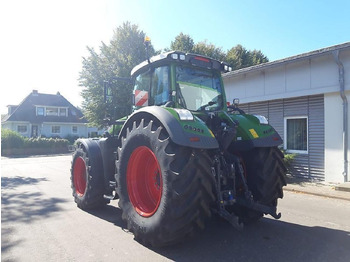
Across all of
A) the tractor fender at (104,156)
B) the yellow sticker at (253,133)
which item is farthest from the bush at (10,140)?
the yellow sticker at (253,133)

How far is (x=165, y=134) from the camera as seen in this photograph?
3.62m

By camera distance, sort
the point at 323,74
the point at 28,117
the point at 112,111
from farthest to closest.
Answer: the point at 28,117, the point at 323,74, the point at 112,111

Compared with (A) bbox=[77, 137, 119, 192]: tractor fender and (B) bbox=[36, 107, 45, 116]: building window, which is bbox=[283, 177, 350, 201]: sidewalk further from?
(B) bbox=[36, 107, 45, 116]: building window

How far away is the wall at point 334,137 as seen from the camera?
852 cm

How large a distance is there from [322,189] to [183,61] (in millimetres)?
6138

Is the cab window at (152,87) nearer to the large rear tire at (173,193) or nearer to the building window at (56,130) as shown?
the large rear tire at (173,193)

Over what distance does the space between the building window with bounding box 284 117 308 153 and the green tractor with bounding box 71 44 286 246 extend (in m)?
5.43

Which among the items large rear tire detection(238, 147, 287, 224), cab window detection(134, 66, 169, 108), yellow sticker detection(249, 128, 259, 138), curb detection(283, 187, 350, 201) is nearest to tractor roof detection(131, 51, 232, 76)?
cab window detection(134, 66, 169, 108)

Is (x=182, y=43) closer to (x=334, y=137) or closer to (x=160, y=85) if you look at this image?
(x=334, y=137)

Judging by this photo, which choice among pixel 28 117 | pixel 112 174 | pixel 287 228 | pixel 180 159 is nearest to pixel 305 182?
pixel 287 228

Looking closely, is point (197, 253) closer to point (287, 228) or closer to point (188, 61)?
point (287, 228)

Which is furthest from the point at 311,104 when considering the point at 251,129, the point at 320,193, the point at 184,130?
the point at 184,130

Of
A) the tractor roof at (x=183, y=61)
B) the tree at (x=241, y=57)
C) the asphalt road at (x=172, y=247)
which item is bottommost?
the asphalt road at (x=172, y=247)

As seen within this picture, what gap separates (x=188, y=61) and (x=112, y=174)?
254cm
